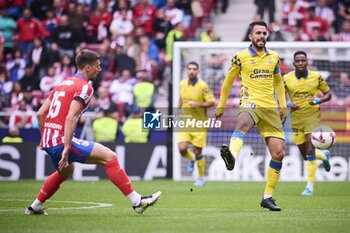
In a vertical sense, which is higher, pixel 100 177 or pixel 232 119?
pixel 232 119

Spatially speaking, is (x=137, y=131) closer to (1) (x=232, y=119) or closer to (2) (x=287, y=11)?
(1) (x=232, y=119)

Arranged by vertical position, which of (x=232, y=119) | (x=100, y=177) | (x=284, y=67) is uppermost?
(x=284, y=67)

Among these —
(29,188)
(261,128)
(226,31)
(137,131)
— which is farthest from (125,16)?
(261,128)

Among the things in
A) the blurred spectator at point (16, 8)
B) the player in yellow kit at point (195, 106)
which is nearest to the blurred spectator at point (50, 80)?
the blurred spectator at point (16, 8)

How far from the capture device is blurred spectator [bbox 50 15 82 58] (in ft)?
85.1

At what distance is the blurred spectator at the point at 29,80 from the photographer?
81.9ft

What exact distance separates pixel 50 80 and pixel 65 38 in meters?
1.76

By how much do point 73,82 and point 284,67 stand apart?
1147cm

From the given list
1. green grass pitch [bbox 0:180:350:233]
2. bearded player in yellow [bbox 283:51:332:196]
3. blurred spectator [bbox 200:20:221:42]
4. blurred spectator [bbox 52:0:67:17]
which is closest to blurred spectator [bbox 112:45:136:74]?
blurred spectator [bbox 200:20:221:42]

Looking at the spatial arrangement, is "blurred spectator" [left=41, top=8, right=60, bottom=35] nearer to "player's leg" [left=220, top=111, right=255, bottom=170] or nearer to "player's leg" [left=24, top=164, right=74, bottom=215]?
"player's leg" [left=220, top=111, right=255, bottom=170]

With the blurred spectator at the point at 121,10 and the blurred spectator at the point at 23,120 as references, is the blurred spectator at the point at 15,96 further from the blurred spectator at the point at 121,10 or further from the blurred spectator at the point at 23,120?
the blurred spectator at the point at 121,10

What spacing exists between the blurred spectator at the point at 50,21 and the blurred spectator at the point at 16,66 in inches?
54.0

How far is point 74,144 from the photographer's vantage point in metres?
10.7

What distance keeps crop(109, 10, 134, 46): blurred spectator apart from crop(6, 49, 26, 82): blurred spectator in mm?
2846
